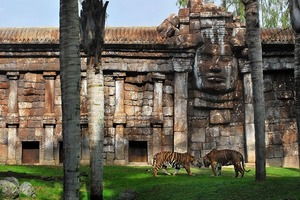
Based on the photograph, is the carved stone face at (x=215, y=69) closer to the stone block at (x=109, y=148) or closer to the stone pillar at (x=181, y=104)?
the stone pillar at (x=181, y=104)

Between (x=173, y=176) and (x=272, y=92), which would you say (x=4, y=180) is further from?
(x=272, y=92)

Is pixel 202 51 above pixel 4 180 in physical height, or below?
above

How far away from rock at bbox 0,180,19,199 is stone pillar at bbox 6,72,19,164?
332 inches

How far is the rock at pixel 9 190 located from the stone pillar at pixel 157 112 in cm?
933

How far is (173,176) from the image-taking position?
17156 mm

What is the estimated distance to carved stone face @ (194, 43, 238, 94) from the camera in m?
22.5

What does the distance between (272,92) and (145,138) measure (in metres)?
6.30

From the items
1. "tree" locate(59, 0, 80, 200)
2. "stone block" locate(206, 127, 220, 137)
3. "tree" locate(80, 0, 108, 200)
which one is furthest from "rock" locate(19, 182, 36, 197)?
"stone block" locate(206, 127, 220, 137)

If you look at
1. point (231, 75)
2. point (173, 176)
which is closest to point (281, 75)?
point (231, 75)

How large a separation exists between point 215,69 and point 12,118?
932cm

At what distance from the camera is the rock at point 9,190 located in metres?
13.5

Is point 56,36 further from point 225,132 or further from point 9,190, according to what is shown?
point 9,190

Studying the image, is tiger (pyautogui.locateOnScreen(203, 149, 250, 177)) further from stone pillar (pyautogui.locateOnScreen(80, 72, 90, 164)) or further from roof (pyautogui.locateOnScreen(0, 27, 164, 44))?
roof (pyautogui.locateOnScreen(0, 27, 164, 44))

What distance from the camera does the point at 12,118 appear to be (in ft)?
73.0
